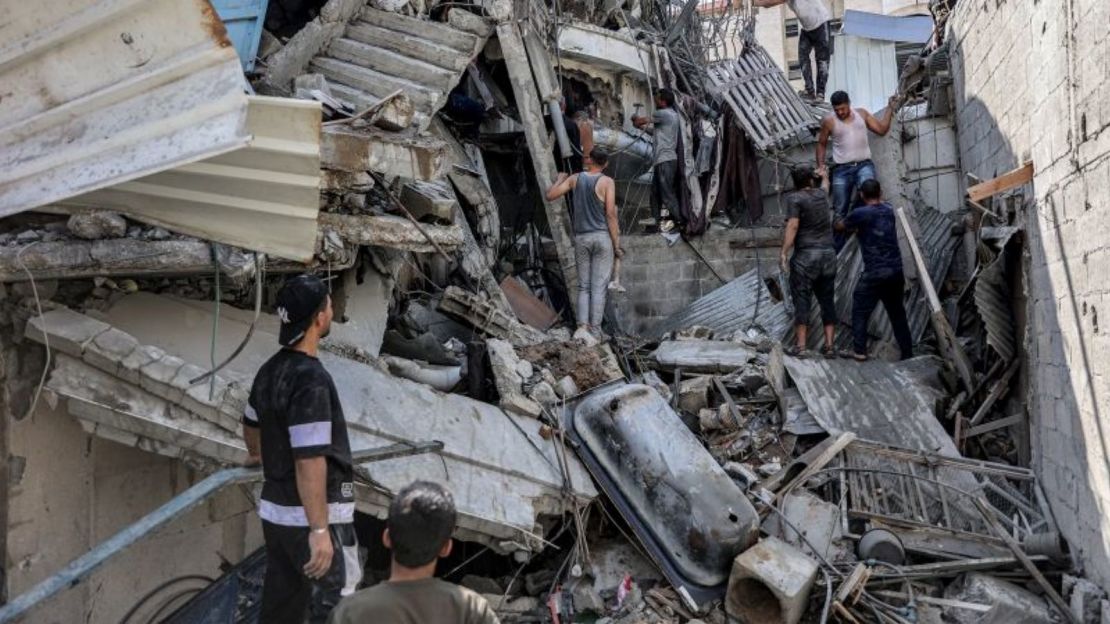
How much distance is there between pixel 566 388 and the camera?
6.27 meters

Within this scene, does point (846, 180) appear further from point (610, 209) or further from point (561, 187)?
point (561, 187)

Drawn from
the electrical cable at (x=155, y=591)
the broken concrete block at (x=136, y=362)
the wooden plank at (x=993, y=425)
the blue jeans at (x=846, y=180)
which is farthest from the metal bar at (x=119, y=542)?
the blue jeans at (x=846, y=180)

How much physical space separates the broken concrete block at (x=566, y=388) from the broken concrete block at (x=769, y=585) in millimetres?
1697

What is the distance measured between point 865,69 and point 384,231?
36.8 feet

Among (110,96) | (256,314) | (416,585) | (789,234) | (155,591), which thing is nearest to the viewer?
(416,585)

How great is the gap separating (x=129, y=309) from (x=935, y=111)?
334 inches

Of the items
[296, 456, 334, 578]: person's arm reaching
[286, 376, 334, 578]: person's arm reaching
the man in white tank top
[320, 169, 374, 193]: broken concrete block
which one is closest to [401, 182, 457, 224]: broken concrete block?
[320, 169, 374, 193]: broken concrete block

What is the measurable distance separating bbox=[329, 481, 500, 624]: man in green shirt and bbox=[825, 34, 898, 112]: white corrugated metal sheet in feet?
43.2

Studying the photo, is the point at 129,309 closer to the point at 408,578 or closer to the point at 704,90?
the point at 408,578

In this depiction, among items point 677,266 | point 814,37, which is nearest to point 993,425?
point 677,266

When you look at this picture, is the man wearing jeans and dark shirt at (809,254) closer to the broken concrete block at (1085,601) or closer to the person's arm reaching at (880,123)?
the person's arm reaching at (880,123)

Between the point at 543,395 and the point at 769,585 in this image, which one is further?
the point at 543,395

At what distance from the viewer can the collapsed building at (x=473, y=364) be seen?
3.77 metres

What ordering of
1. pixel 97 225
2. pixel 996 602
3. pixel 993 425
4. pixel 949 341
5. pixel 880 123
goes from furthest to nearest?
pixel 880 123 → pixel 949 341 → pixel 993 425 → pixel 996 602 → pixel 97 225
